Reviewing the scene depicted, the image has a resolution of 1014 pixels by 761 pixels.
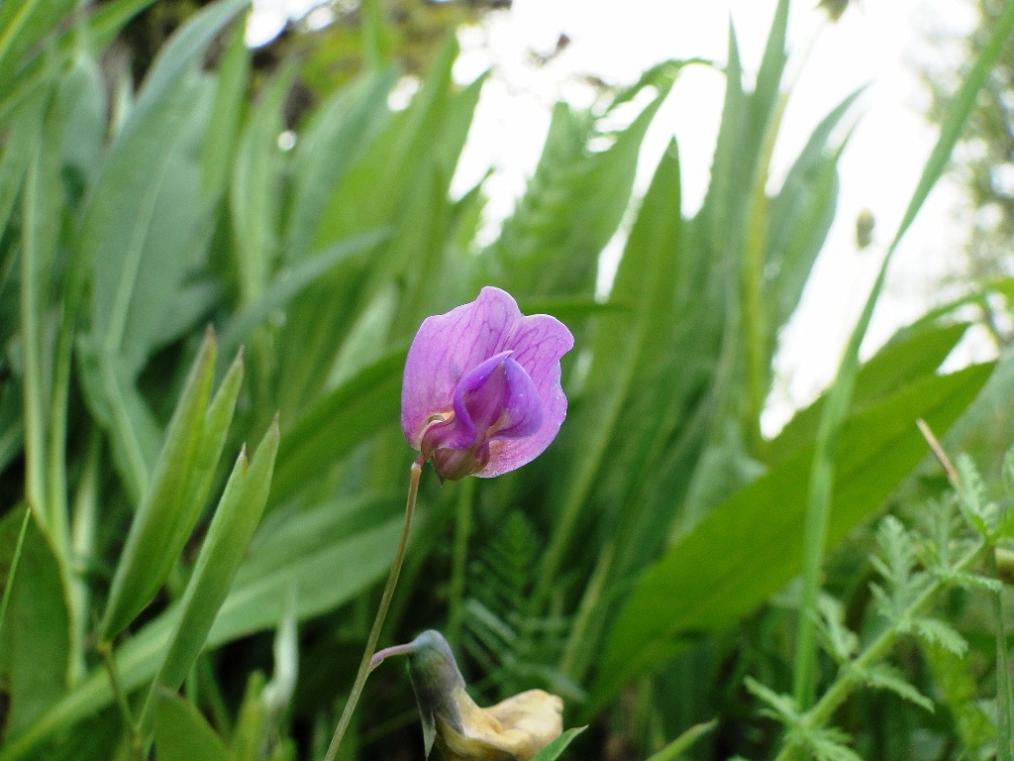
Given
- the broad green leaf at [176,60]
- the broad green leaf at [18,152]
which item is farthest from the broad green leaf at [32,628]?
the broad green leaf at [176,60]

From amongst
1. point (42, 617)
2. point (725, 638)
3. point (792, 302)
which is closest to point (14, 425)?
point (42, 617)

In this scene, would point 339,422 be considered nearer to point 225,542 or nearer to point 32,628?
point 32,628

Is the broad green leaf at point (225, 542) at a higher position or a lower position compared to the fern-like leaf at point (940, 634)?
higher

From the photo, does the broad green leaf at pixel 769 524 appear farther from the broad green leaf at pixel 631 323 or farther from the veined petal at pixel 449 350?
the veined petal at pixel 449 350

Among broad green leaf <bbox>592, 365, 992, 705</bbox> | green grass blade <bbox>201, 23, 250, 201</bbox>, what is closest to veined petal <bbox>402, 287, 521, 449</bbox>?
broad green leaf <bbox>592, 365, 992, 705</bbox>

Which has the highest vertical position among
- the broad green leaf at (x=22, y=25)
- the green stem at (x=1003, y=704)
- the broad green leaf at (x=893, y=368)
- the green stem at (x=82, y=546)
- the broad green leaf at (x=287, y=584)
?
the broad green leaf at (x=22, y=25)

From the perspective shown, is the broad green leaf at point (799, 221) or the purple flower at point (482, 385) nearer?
the purple flower at point (482, 385)

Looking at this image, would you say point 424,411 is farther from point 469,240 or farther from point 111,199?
point 469,240

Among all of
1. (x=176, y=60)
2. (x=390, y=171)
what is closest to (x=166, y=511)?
(x=176, y=60)

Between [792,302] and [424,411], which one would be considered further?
[792,302]
